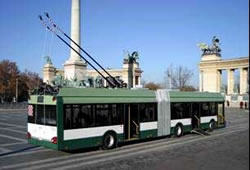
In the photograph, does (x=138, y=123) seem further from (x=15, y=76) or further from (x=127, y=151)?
(x=15, y=76)

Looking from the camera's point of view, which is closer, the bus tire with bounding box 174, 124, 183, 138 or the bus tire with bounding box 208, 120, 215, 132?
the bus tire with bounding box 174, 124, 183, 138

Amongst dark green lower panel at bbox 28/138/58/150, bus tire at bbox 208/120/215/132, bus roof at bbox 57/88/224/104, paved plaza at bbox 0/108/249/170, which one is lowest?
paved plaza at bbox 0/108/249/170

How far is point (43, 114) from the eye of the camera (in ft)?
40.6

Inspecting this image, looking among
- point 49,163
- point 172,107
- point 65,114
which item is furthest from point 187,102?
point 49,163

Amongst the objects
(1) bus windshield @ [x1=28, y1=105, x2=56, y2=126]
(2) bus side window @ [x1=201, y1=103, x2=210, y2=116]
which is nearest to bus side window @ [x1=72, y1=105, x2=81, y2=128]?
(1) bus windshield @ [x1=28, y1=105, x2=56, y2=126]

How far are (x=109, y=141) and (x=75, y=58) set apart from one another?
2138 centimetres

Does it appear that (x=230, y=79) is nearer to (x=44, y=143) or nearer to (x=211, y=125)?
(x=211, y=125)

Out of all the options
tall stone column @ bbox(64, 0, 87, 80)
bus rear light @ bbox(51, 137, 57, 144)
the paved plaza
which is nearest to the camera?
the paved plaza

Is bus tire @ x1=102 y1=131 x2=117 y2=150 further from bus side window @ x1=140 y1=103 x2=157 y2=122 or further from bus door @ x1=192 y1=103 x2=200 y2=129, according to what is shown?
bus door @ x1=192 y1=103 x2=200 y2=129

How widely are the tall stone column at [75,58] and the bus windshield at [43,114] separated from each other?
19386 mm

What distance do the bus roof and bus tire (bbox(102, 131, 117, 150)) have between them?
1.39m

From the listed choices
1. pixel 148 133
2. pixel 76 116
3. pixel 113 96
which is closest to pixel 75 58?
pixel 148 133

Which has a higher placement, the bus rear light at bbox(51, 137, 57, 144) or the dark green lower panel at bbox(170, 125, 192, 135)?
the bus rear light at bbox(51, 137, 57, 144)

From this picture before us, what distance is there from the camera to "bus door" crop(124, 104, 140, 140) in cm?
1459
